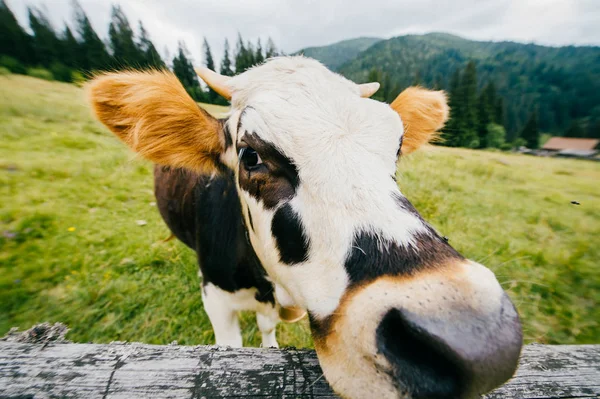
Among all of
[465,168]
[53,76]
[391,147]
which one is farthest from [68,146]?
[53,76]

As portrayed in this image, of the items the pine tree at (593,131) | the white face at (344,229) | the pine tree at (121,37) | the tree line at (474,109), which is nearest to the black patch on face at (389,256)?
the white face at (344,229)

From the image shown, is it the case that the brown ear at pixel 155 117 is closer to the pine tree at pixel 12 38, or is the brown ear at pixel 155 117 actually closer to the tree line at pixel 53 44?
the tree line at pixel 53 44

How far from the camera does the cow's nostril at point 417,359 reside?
30.0 inches

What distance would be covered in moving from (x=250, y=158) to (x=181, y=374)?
3.28 feet

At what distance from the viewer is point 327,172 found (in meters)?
1.22

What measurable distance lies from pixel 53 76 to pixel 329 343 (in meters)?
44.8

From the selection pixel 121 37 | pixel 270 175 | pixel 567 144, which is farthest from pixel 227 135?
pixel 567 144

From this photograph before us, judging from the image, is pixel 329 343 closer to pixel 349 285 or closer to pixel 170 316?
pixel 349 285

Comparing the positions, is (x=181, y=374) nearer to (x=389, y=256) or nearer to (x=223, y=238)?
(x=389, y=256)

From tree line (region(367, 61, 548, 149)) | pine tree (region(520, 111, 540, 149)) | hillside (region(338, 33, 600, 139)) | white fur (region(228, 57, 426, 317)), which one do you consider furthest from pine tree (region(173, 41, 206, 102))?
pine tree (region(520, 111, 540, 149))

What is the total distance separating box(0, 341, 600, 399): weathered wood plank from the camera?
0.82m

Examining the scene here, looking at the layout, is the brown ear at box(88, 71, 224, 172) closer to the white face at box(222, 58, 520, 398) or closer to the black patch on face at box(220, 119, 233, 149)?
the black patch on face at box(220, 119, 233, 149)

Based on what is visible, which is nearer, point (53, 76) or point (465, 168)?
point (465, 168)

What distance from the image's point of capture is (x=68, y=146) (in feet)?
30.8
